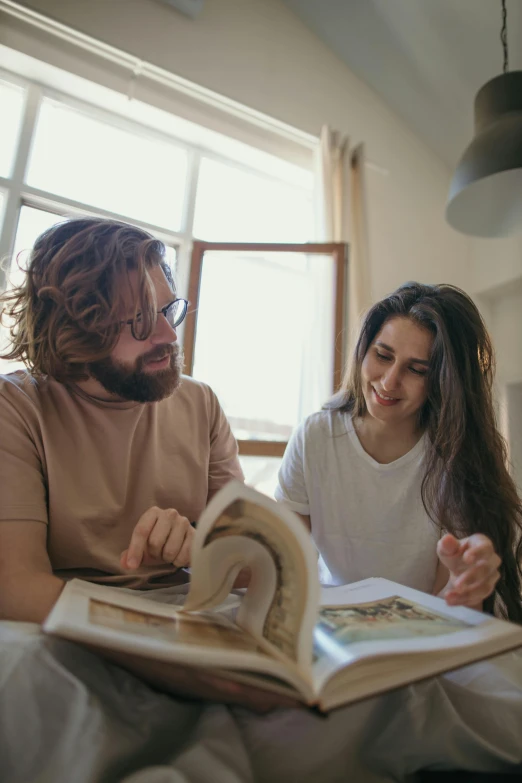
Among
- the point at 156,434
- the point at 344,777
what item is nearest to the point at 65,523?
the point at 156,434

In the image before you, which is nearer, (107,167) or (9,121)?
(9,121)

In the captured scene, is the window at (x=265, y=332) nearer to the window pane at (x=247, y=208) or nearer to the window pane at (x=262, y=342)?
the window pane at (x=262, y=342)

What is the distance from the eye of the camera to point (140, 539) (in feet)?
2.20

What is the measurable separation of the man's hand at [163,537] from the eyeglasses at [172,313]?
38cm

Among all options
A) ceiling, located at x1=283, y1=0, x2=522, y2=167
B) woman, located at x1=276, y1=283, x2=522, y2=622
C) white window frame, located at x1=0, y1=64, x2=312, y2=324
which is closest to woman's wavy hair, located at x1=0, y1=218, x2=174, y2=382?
woman, located at x1=276, y1=283, x2=522, y2=622

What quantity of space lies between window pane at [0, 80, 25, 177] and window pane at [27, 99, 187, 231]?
8 cm

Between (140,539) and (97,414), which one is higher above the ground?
(97,414)

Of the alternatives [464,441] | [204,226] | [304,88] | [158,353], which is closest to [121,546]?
[158,353]

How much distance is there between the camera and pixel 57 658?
526 mm

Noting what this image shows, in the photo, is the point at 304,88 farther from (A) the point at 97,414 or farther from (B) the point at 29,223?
(A) the point at 97,414

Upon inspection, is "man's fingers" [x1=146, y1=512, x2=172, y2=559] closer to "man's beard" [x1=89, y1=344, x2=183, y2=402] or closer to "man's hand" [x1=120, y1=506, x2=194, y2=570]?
"man's hand" [x1=120, y1=506, x2=194, y2=570]

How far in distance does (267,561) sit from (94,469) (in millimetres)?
481

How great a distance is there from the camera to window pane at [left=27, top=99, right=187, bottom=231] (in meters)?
2.26

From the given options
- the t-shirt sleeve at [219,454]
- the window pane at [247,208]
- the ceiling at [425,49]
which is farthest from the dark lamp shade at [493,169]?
the t-shirt sleeve at [219,454]
